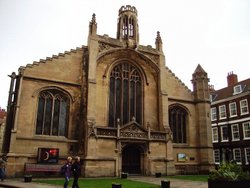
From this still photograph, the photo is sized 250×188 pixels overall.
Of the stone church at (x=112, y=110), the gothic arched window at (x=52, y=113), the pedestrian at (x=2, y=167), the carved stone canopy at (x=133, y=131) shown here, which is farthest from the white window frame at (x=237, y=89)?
the pedestrian at (x=2, y=167)

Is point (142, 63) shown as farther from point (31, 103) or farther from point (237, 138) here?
point (237, 138)

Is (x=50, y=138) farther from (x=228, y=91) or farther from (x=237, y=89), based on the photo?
(x=228, y=91)

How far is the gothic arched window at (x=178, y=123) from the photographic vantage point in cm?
2981

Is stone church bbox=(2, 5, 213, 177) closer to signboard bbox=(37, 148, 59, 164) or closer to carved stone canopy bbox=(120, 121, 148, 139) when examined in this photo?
carved stone canopy bbox=(120, 121, 148, 139)

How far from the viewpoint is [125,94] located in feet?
91.9

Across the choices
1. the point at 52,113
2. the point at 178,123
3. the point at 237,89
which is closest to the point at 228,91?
the point at 237,89

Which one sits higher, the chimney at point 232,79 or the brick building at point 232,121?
the chimney at point 232,79

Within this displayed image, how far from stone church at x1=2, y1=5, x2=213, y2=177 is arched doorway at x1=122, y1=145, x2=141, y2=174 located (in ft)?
0.12

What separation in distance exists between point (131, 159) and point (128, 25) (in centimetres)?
1524

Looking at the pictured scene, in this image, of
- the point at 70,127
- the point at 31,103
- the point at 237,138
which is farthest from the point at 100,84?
the point at 237,138

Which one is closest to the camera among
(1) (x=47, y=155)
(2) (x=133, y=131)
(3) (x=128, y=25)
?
(1) (x=47, y=155)

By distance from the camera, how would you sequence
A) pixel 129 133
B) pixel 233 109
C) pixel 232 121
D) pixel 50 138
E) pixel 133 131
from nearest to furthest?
pixel 50 138 < pixel 129 133 < pixel 133 131 < pixel 232 121 < pixel 233 109

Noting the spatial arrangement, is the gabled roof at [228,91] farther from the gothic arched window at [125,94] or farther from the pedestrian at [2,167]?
the pedestrian at [2,167]

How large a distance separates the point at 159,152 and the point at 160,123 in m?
3.35
